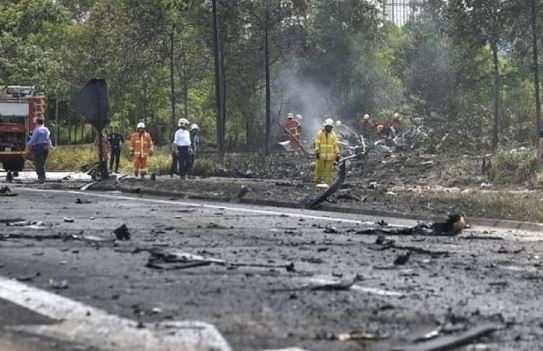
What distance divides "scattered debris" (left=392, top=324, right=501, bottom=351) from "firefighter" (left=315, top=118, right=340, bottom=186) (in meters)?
17.7

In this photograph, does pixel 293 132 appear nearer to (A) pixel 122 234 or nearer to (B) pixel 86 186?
(B) pixel 86 186

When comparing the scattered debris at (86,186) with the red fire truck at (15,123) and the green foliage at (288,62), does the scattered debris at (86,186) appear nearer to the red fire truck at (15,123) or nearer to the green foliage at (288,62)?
the green foliage at (288,62)

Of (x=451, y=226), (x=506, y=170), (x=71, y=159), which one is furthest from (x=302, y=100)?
(x=451, y=226)

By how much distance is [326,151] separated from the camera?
24.7 metres

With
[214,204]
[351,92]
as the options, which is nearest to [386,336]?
[214,204]

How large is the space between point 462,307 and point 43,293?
3.56 m

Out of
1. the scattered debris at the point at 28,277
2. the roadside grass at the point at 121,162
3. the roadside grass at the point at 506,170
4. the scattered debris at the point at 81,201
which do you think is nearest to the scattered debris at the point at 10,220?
the scattered debris at the point at 81,201

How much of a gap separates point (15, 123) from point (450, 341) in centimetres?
3253

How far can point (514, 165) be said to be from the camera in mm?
25656

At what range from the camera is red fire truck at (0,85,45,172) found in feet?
120

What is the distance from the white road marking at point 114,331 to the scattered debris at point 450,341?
1.21 m

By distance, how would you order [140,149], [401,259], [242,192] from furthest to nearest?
[140,149] < [242,192] < [401,259]

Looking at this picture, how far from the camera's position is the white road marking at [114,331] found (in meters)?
6.37

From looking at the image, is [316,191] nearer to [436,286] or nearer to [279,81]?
[436,286]
